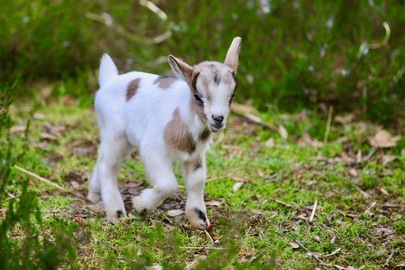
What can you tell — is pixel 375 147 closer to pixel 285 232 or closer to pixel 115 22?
pixel 285 232

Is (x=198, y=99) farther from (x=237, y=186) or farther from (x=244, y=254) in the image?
(x=237, y=186)

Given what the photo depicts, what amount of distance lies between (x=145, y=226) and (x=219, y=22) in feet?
12.6

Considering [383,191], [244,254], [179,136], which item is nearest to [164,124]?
[179,136]

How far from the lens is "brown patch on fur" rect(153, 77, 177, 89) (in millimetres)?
4573

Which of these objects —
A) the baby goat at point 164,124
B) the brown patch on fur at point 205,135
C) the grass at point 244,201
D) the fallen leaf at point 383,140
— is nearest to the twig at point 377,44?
the grass at point 244,201

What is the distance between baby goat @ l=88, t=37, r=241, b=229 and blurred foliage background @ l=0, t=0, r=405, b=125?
227cm

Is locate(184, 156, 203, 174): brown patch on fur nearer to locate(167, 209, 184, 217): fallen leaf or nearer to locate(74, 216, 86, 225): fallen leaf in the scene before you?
locate(167, 209, 184, 217): fallen leaf

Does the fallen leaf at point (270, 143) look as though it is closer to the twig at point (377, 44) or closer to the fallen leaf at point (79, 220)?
the twig at point (377, 44)

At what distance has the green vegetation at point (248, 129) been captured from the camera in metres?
4.23

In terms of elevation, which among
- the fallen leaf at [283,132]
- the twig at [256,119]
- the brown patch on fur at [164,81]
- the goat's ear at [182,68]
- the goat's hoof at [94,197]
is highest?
the goat's ear at [182,68]

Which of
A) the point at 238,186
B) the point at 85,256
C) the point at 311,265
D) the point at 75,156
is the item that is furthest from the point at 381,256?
the point at 75,156

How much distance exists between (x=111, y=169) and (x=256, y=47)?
308 centimetres

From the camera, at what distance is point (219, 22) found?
7641mm

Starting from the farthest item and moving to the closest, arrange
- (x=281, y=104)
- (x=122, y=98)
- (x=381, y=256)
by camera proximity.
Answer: (x=281, y=104)
(x=122, y=98)
(x=381, y=256)
